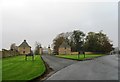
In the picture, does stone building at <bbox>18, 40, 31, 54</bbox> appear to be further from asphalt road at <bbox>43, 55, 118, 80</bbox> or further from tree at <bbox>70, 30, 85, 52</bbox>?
asphalt road at <bbox>43, 55, 118, 80</bbox>

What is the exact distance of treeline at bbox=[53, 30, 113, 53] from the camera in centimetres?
11344

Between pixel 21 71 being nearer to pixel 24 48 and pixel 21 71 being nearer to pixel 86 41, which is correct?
pixel 86 41

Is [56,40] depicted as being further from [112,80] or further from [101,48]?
[112,80]

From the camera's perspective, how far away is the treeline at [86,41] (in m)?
113

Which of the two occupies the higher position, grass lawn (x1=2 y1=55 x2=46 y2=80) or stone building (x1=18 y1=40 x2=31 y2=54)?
stone building (x1=18 y1=40 x2=31 y2=54)

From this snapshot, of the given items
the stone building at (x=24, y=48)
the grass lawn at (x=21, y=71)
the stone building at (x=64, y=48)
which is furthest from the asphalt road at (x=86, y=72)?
the stone building at (x=24, y=48)

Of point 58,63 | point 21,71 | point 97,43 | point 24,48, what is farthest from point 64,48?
point 21,71

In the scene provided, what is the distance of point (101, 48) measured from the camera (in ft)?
368

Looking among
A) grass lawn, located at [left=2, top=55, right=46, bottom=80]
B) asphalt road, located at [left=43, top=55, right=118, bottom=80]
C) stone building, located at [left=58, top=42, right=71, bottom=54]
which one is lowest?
asphalt road, located at [left=43, top=55, right=118, bottom=80]

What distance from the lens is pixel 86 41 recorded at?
11975 centimetres

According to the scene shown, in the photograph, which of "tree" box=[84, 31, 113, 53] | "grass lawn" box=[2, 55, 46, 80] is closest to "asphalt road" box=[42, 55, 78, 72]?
"grass lawn" box=[2, 55, 46, 80]

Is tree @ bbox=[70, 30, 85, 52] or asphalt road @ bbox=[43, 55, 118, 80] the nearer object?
asphalt road @ bbox=[43, 55, 118, 80]

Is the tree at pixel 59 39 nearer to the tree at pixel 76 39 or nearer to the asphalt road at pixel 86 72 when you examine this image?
the tree at pixel 76 39

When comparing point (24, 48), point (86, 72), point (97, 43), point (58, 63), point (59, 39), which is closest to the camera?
point (86, 72)
